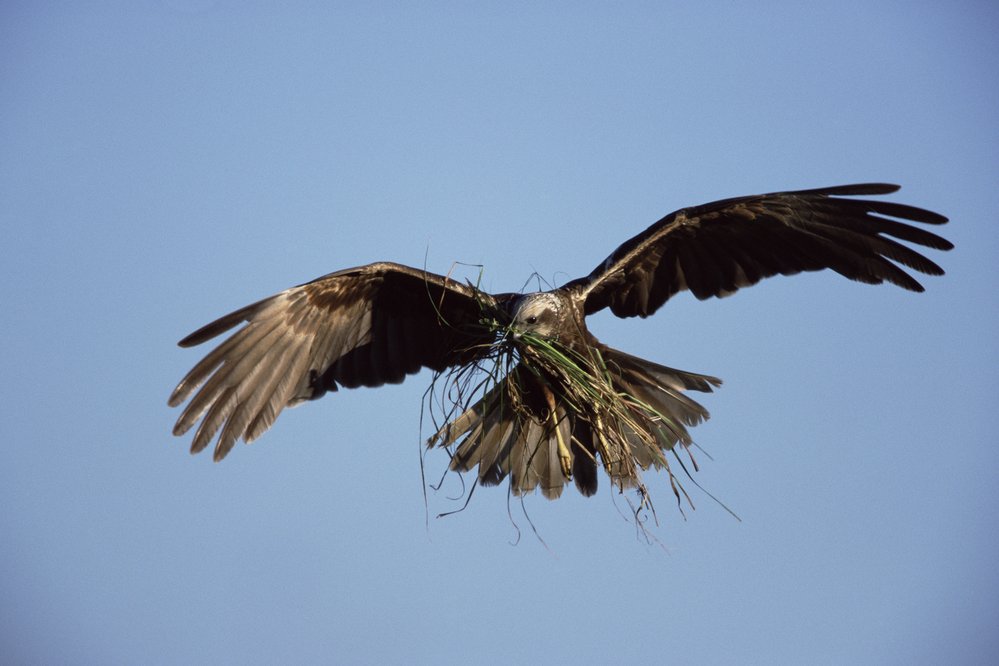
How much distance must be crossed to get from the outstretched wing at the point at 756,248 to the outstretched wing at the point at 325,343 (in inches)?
30.9

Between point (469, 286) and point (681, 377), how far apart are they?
3.92 ft

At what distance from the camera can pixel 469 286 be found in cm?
484

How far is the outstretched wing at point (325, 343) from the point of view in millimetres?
4637

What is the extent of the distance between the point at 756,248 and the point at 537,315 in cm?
162

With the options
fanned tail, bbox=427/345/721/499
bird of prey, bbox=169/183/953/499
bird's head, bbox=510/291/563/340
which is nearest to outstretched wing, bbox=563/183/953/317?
bird of prey, bbox=169/183/953/499

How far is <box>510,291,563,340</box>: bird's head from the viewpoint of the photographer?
4348 mm

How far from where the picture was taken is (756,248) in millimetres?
5355

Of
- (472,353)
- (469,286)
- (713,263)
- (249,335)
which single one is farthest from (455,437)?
(713,263)

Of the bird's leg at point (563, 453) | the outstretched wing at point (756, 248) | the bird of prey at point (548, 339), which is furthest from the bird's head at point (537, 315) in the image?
the outstretched wing at point (756, 248)

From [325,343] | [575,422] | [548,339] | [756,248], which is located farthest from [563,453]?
[756,248]

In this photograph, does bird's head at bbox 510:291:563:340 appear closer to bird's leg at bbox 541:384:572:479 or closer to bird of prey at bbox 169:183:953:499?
bird of prey at bbox 169:183:953:499

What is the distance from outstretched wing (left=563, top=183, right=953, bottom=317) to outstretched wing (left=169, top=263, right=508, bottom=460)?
78 cm

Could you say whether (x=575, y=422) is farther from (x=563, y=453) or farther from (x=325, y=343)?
(x=325, y=343)

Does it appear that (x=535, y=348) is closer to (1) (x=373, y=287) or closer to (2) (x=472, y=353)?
(2) (x=472, y=353)
